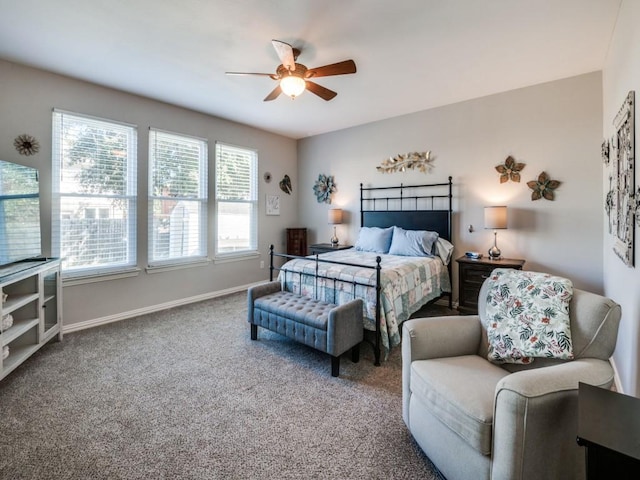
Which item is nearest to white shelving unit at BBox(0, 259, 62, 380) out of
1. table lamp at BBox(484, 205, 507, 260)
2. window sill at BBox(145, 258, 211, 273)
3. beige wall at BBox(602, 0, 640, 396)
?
window sill at BBox(145, 258, 211, 273)

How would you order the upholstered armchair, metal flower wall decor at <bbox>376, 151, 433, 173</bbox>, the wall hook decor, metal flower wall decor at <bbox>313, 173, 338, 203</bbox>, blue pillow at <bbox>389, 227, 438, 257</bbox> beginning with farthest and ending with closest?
the wall hook decor, metal flower wall decor at <bbox>313, 173, 338, 203</bbox>, metal flower wall decor at <bbox>376, 151, 433, 173</bbox>, blue pillow at <bbox>389, 227, 438, 257</bbox>, the upholstered armchair

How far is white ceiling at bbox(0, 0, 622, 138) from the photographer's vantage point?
91.9 inches

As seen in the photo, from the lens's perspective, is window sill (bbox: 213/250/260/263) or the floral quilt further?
window sill (bbox: 213/250/260/263)

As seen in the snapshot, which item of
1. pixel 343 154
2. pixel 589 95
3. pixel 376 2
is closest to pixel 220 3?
pixel 376 2

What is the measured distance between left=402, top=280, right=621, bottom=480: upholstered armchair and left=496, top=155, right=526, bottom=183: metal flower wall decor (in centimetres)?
273

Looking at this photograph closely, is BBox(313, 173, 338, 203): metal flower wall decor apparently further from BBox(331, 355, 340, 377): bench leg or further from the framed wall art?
the framed wall art

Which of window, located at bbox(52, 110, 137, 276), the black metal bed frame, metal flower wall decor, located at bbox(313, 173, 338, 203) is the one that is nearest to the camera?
window, located at bbox(52, 110, 137, 276)

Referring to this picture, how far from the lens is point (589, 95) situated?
11.3ft

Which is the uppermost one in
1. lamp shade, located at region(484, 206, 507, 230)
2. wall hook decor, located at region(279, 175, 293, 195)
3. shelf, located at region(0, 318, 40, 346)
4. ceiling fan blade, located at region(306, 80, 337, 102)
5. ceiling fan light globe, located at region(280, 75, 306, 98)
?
ceiling fan blade, located at region(306, 80, 337, 102)

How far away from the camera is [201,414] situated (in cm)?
207

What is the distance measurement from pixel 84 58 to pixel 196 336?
10.0ft

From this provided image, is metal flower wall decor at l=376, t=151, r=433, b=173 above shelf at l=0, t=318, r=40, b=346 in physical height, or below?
above

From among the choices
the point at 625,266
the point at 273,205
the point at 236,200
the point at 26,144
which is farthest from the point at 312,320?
the point at 273,205

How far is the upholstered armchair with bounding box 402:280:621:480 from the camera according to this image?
1188 millimetres
